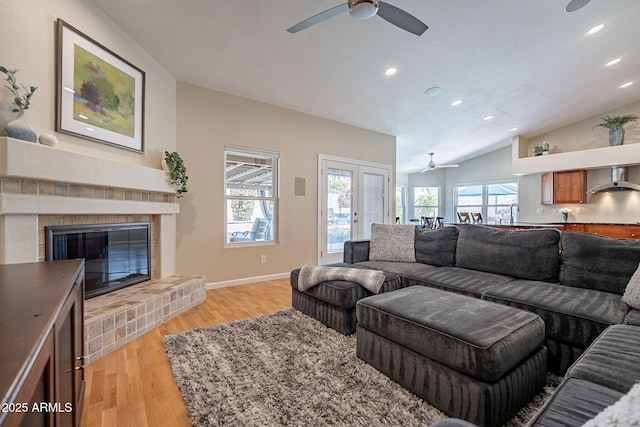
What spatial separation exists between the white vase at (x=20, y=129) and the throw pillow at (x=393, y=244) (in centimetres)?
320

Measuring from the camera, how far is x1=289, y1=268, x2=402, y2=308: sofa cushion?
7.60 feet

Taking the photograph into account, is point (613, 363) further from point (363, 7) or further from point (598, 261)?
point (363, 7)

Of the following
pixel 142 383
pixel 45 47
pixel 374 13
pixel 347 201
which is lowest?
pixel 142 383

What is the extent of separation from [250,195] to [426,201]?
24.2ft

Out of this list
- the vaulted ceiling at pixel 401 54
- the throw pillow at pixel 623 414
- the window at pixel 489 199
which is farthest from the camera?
the window at pixel 489 199

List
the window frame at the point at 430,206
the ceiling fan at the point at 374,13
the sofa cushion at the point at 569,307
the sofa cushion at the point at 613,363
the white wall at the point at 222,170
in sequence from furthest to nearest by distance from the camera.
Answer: the window frame at the point at 430,206
the white wall at the point at 222,170
the ceiling fan at the point at 374,13
the sofa cushion at the point at 569,307
the sofa cushion at the point at 613,363

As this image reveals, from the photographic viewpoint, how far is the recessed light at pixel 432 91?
4129 mm

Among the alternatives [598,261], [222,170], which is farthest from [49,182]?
[598,261]

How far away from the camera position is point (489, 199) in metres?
8.34

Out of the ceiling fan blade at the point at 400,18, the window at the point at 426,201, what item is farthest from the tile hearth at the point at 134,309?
the window at the point at 426,201

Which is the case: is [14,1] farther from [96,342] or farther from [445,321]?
[445,321]

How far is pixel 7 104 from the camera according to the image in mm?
1906

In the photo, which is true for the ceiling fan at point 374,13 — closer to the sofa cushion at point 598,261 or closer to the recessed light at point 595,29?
the sofa cushion at point 598,261

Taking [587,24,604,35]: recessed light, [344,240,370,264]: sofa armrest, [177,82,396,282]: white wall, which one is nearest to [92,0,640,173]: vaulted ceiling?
[587,24,604,35]: recessed light
